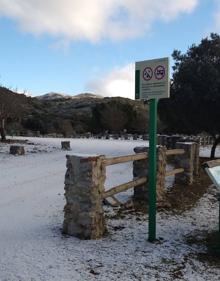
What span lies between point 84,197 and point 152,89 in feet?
5.82

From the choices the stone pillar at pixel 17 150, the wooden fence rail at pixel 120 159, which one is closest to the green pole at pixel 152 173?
the wooden fence rail at pixel 120 159

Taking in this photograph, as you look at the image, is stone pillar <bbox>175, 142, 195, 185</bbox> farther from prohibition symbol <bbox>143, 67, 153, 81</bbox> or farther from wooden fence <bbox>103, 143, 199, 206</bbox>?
prohibition symbol <bbox>143, 67, 153, 81</bbox>

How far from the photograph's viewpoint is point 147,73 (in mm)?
6781

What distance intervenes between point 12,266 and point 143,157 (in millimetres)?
4144

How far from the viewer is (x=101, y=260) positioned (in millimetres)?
5805

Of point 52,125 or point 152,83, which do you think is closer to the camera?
point 152,83

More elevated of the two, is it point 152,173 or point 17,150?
point 152,173

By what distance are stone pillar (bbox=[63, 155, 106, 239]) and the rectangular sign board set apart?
113 centimetres

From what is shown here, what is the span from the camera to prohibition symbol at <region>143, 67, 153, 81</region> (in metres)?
6.75

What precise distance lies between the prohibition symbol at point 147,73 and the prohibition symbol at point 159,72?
0.08 meters

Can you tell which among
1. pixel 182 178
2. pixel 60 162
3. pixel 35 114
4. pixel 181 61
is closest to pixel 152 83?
pixel 182 178

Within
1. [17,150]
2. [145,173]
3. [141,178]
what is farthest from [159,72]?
[17,150]

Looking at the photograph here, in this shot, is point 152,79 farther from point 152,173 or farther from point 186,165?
point 186,165

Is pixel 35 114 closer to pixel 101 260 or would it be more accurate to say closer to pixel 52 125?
pixel 52 125
